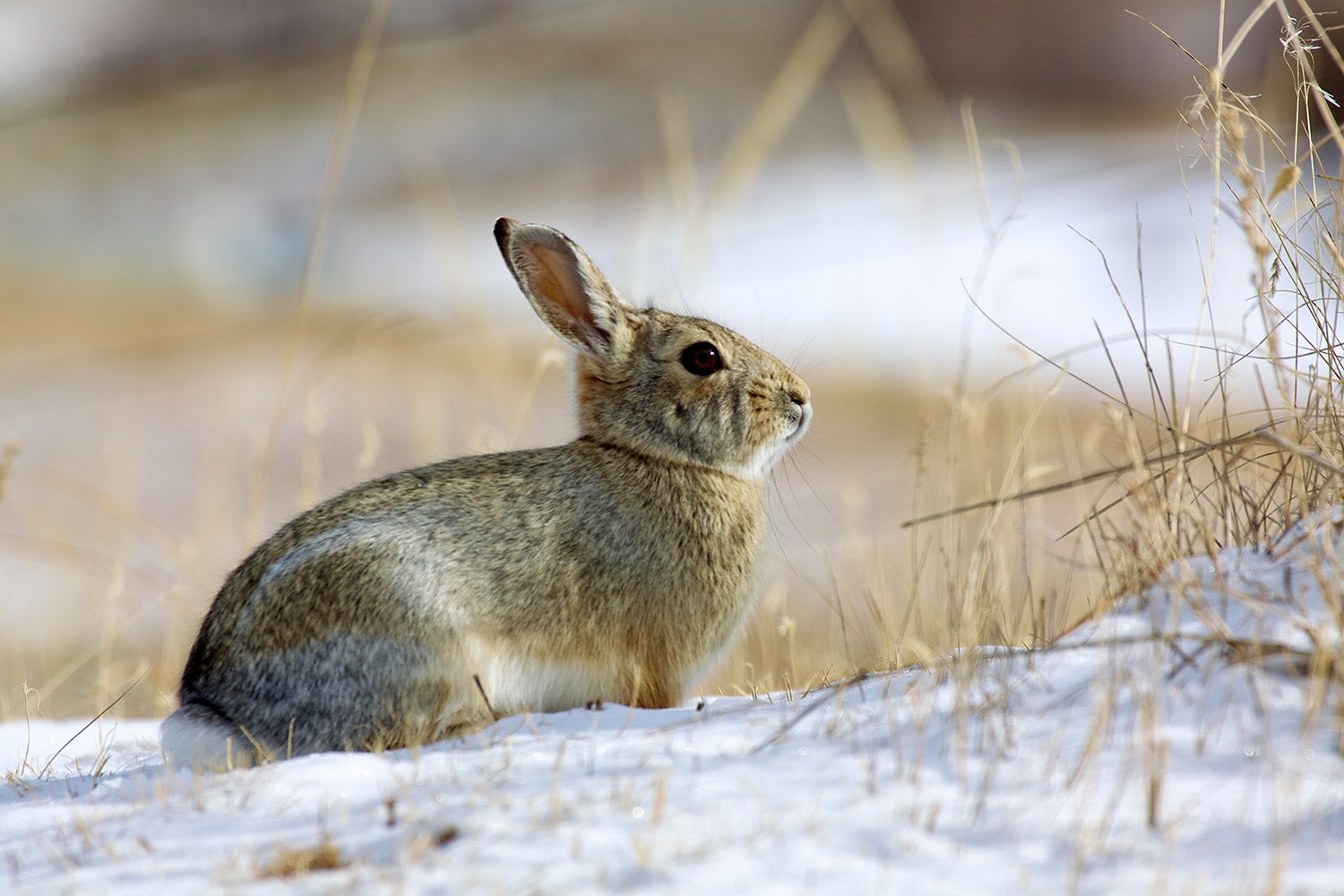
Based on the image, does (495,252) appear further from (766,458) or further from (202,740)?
(202,740)

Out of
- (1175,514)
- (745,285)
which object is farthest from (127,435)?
(1175,514)

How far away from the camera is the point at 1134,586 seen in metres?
3.11

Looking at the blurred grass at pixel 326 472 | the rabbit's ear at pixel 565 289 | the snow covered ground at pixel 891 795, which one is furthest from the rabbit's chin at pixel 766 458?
the snow covered ground at pixel 891 795

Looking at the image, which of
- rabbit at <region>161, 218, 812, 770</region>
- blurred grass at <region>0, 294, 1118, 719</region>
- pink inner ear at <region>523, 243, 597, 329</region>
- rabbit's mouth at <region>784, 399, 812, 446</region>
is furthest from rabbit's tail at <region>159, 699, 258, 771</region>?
rabbit's mouth at <region>784, 399, 812, 446</region>

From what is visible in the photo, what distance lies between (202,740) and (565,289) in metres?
1.81

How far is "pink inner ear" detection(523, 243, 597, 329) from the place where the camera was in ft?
14.0

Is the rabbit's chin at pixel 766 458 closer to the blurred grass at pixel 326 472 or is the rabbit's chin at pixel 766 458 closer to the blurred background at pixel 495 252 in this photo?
the blurred grass at pixel 326 472

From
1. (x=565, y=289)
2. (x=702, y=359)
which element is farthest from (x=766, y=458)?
(x=565, y=289)

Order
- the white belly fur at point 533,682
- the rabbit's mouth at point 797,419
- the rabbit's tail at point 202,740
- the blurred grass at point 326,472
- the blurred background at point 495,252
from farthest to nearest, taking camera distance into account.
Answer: the blurred background at point 495,252, the blurred grass at point 326,472, the rabbit's mouth at point 797,419, the white belly fur at point 533,682, the rabbit's tail at point 202,740

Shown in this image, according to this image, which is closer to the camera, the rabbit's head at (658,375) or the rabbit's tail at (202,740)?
the rabbit's tail at (202,740)

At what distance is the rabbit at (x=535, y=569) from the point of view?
11.3 ft

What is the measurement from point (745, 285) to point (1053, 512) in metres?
6.21

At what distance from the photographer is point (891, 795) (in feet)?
8.16

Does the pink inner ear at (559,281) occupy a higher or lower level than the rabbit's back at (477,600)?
higher
